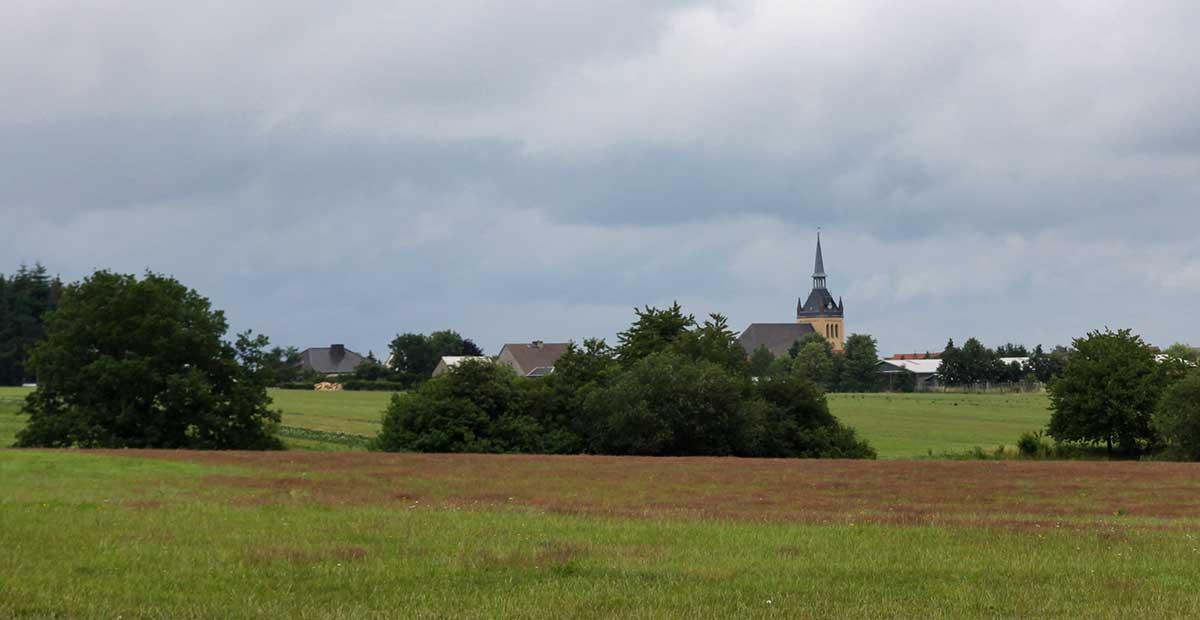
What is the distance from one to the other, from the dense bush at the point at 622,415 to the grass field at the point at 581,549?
34821 millimetres

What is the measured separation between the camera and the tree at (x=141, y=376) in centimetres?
6838

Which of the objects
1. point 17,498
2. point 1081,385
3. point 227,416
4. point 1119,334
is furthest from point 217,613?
point 1119,334

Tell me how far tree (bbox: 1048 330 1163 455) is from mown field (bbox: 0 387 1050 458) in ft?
21.7

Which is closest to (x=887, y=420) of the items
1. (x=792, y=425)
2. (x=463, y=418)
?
(x=792, y=425)

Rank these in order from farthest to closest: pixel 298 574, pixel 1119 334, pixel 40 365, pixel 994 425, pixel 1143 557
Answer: pixel 994 425
pixel 1119 334
pixel 40 365
pixel 1143 557
pixel 298 574

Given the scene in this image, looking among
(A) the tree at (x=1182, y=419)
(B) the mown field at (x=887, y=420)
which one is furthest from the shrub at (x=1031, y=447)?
(A) the tree at (x=1182, y=419)

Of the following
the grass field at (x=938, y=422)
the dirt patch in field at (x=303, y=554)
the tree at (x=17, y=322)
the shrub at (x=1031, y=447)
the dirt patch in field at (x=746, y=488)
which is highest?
the tree at (x=17, y=322)

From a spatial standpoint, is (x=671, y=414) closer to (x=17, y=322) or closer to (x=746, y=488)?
(x=746, y=488)

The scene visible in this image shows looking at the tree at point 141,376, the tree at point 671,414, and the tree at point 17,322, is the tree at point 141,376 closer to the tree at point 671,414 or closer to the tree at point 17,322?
the tree at point 671,414

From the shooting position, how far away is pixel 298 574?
53.5ft

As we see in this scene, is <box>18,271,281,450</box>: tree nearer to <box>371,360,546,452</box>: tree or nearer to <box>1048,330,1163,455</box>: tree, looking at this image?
<box>371,360,546,452</box>: tree

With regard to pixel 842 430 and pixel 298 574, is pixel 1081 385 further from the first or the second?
pixel 298 574

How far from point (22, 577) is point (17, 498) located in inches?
538

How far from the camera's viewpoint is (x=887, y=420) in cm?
12650
